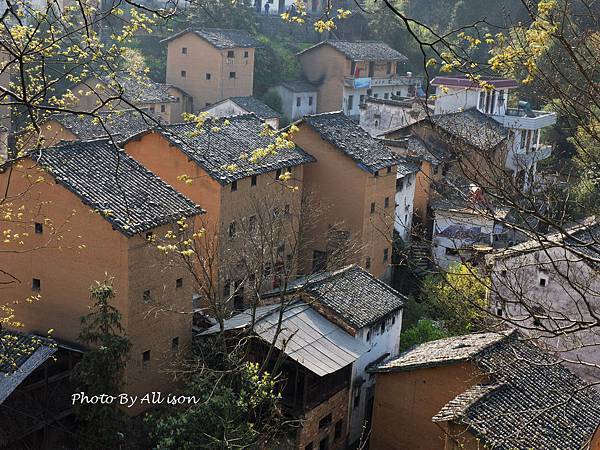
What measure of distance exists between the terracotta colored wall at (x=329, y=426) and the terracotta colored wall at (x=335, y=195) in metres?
7.40

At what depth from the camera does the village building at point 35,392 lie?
15430mm

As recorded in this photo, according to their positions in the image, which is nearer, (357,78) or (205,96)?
(205,96)

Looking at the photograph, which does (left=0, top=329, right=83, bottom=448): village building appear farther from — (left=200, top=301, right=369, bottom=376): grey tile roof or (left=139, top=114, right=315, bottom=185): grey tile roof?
(left=139, top=114, right=315, bottom=185): grey tile roof

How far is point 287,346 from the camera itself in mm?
18375

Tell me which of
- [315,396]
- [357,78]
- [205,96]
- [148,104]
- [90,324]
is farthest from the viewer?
[357,78]

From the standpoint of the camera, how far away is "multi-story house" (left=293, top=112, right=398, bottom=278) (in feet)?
86.7

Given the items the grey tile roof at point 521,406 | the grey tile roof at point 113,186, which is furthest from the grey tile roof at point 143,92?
the grey tile roof at point 521,406

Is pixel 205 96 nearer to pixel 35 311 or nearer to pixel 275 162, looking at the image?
pixel 275 162

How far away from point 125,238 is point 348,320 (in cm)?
568

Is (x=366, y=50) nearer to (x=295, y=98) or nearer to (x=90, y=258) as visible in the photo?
(x=295, y=98)

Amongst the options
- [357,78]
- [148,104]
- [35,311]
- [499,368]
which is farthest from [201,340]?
[357,78]

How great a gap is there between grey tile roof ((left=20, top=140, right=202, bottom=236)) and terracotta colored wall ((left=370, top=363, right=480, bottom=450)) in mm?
6135

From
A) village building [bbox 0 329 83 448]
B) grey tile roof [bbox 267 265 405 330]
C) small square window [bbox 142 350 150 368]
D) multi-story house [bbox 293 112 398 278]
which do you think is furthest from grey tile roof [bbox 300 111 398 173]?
village building [bbox 0 329 83 448]

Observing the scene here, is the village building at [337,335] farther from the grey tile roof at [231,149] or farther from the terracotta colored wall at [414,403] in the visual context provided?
the grey tile roof at [231,149]
